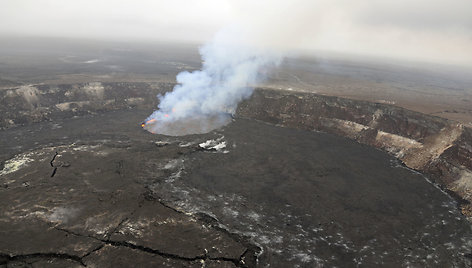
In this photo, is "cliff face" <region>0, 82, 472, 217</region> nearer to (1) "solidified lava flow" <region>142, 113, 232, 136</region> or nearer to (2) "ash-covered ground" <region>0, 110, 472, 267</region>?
(2) "ash-covered ground" <region>0, 110, 472, 267</region>

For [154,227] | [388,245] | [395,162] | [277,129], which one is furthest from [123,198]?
[395,162]

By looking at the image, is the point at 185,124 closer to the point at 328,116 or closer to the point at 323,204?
the point at 328,116

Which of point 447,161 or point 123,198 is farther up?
point 447,161

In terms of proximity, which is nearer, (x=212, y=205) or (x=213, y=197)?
(x=212, y=205)

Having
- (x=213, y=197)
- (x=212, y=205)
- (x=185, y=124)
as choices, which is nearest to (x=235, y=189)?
(x=213, y=197)

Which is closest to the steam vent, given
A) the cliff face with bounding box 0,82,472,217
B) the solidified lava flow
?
the cliff face with bounding box 0,82,472,217

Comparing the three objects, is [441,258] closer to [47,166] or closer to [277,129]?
[277,129]
